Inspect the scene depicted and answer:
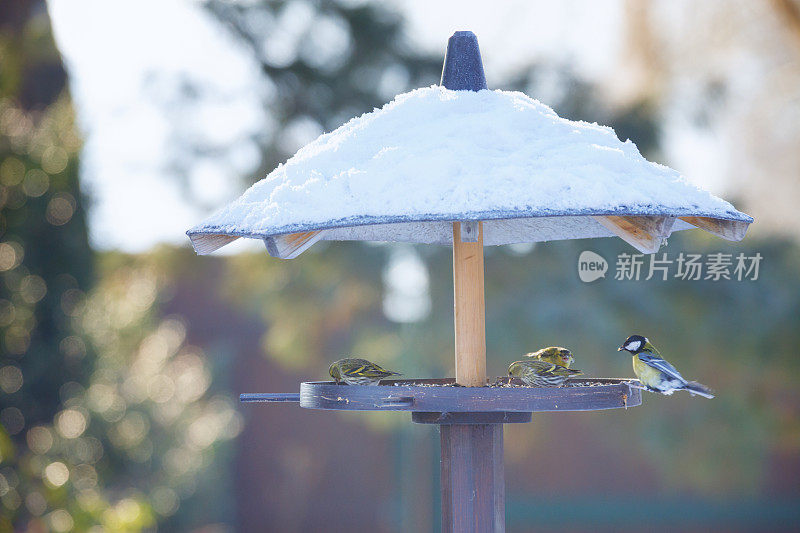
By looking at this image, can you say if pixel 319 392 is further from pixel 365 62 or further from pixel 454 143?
pixel 365 62

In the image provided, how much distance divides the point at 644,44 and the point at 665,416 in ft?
9.47

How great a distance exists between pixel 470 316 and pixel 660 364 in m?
0.58

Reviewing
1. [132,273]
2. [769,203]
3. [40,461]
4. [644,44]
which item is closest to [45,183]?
[132,273]

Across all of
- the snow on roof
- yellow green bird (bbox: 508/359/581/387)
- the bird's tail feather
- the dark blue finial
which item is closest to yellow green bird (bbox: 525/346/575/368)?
yellow green bird (bbox: 508/359/581/387)

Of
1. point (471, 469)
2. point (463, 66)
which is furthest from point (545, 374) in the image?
point (463, 66)

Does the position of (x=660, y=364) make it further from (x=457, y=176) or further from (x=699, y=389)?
(x=457, y=176)

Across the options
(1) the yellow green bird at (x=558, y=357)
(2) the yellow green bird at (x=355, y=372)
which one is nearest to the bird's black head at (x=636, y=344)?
(1) the yellow green bird at (x=558, y=357)

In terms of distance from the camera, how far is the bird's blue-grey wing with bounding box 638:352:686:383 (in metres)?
2.73

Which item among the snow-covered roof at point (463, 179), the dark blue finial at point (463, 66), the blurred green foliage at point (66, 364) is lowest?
the blurred green foliage at point (66, 364)

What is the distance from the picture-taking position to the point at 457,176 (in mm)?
2271

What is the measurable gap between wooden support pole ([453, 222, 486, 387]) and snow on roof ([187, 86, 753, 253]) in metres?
0.38

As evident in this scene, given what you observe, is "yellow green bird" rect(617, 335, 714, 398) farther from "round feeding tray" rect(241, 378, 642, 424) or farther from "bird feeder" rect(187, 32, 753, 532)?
"round feeding tray" rect(241, 378, 642, 424)

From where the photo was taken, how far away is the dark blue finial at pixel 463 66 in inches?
108

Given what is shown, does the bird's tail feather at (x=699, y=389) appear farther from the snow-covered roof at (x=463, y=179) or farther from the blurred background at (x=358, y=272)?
the blurred background at (x=358, y=272)
